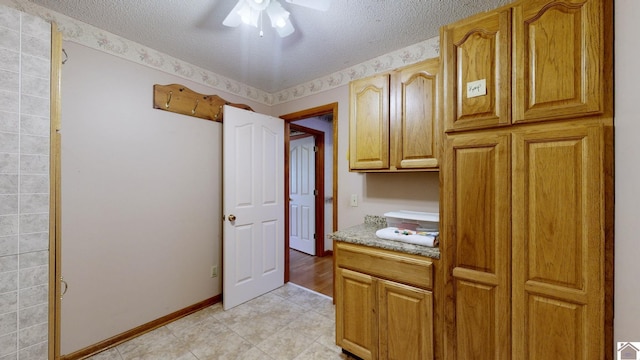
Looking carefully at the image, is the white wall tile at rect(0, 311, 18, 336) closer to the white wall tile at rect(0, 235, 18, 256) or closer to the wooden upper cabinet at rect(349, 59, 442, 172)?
the white wall tile at rect(0, 235, 18, 256)

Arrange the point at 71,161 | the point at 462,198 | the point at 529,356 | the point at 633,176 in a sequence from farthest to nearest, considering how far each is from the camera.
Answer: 1. the point at 71,161
2. the point at 462,198
3. the point at 529,356
4. the point at 633,176

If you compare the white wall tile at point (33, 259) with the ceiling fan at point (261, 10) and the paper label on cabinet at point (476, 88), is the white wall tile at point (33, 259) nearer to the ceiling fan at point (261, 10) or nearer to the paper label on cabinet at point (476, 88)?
the ceiling fan at point (261, 10)

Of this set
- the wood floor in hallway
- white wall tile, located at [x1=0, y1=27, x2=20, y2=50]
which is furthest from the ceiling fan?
the wood floor in hallway

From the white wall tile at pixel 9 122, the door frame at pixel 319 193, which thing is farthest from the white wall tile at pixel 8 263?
the door frame at pixel 319 193

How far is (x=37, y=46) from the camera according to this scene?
42.4 inches

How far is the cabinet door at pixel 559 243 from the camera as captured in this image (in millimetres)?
898

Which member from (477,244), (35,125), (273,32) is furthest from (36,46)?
(477,244)

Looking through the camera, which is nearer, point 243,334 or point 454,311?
point 454,311

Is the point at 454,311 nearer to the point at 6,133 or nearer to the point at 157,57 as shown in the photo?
the point at 6,133

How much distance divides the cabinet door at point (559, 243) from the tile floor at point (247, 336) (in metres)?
1.20

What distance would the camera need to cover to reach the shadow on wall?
1893 millimetres

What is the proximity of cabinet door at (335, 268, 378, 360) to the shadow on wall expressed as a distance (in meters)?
0.80

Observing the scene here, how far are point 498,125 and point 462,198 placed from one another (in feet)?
1.18

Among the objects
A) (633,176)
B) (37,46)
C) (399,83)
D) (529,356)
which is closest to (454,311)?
(529,356)
